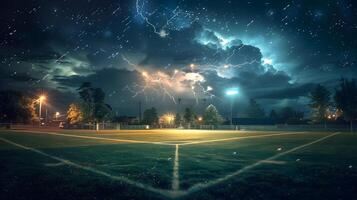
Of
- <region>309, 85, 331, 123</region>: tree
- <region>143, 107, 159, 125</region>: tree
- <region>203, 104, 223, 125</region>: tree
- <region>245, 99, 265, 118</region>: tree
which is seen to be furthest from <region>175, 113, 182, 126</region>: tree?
<region>309, 85, 331, 123</region>: tree

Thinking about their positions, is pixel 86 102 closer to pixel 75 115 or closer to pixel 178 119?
pixel 75 115

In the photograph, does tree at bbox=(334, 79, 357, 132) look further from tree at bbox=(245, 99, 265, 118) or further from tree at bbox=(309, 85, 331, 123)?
tree at bbox=(245, 99, 265, 118)

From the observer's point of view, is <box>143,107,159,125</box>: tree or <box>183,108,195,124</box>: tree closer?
<box>183,108,195,124</box>: tree

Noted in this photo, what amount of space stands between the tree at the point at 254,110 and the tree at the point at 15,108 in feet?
276

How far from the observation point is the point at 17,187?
19.5 ft

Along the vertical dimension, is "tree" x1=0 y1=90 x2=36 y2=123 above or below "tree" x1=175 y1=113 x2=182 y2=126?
above

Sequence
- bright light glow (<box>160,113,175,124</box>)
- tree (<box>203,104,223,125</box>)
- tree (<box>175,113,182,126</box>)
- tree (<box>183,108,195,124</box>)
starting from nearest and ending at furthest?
tree (<box>203,104,223,125</box>)
tree (<box>183,108,195,124</box>)
tree (<box>175,113,182,126</box>)
bright light glow (<box>160,113,175,124</box>)

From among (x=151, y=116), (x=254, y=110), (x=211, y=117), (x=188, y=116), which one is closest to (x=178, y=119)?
(x=188, y=116)

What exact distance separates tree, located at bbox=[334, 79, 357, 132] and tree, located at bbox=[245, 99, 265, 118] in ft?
146

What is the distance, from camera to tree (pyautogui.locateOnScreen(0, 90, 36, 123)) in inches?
3204

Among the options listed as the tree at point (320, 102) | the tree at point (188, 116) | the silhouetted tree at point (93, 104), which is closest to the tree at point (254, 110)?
the tree at point (188, 116)

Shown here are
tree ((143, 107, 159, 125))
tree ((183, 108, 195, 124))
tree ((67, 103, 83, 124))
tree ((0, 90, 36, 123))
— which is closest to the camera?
tree ((67, 103, 83, 124))

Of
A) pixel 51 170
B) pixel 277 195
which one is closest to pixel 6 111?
pixel 51 170

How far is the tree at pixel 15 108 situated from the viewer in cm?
8138
